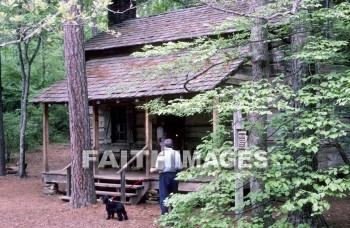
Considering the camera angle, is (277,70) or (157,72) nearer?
(157,72)

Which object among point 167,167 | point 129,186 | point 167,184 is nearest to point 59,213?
point 129,186

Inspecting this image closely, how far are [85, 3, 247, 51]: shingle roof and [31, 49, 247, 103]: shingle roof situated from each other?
0.67m

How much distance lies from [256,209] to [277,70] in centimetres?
608

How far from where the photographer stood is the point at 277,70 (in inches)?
477

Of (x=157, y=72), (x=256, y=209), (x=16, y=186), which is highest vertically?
(x=157, y=72)

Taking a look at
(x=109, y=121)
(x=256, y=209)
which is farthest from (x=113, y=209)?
(x=109, y=121)

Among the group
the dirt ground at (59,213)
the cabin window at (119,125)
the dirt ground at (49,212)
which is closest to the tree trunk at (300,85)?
the dirt ground at (59,213)

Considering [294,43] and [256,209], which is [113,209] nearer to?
[256,209]

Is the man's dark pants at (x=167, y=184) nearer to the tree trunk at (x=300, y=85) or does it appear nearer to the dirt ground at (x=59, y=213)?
the dirt ground at (x=59, y=213)

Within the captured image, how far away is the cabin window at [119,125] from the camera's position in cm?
1611

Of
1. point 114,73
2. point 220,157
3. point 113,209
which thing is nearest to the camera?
point 220,157

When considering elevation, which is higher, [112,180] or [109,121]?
[109,121]

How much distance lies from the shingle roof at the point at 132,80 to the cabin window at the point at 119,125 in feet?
5.79

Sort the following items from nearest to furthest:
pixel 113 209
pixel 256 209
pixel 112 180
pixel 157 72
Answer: pixel 256 209 < pixel 157 72 < pixel 113 209 < pixel 112 180
